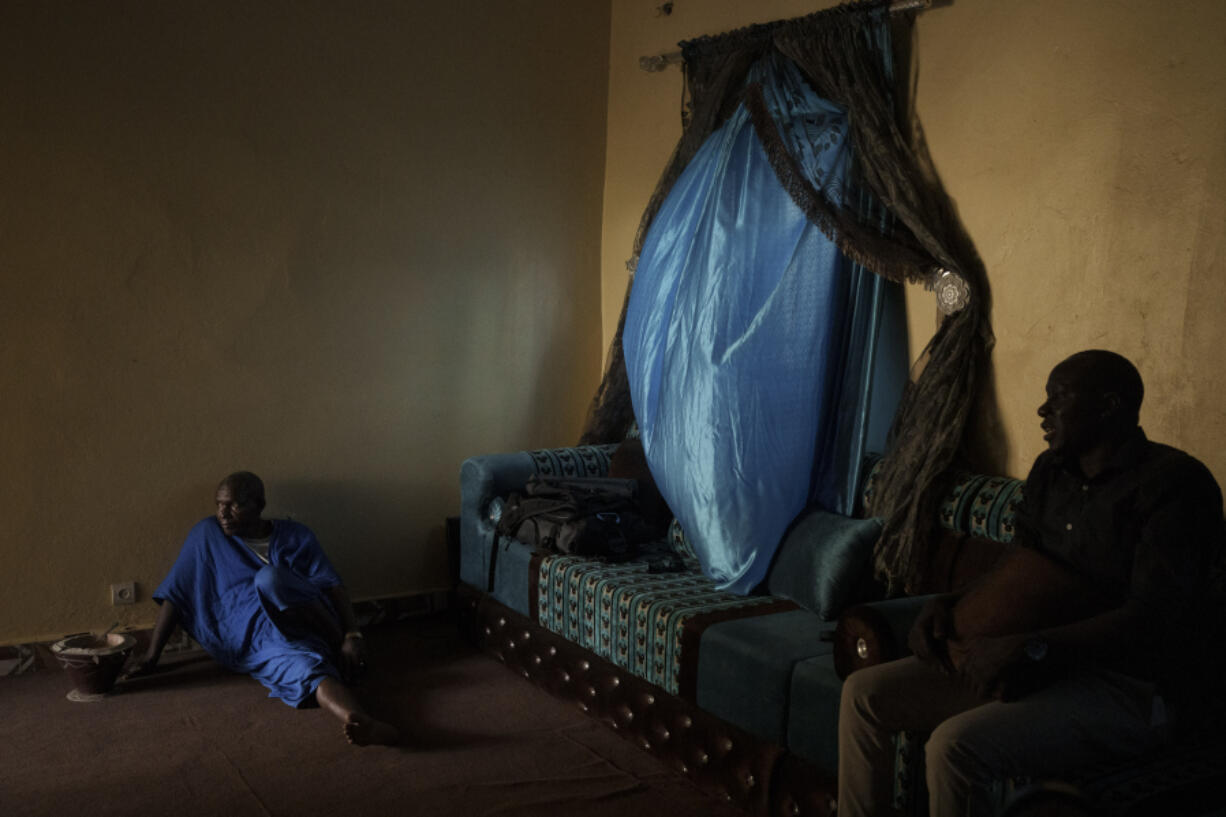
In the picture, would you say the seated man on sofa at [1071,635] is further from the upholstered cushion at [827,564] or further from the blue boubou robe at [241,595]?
the blue boubou robe at [241,595]

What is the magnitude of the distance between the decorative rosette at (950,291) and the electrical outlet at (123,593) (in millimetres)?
2847

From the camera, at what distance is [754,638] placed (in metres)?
2.45

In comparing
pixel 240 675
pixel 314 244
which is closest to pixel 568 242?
pixel 314 244

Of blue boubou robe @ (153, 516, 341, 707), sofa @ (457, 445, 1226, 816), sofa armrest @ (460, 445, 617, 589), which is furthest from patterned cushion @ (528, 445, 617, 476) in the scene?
blue boubou robe @ (153, 516, 341, 707)

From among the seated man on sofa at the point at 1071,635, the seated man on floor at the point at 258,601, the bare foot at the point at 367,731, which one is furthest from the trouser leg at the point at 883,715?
the seated man on floor at the point at 258,601

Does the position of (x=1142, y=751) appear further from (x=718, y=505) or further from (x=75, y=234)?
(x=75, y=234)

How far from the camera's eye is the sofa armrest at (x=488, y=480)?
3662 mm

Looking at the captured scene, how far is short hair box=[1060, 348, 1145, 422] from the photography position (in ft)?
6.15

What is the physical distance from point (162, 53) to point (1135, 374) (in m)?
3.17

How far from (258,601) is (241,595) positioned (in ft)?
0.28

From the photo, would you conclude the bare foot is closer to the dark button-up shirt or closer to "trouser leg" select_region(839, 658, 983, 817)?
"trouser leg" select_region(839, 658, 983, 817)

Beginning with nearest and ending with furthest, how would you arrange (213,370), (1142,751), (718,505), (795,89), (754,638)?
1. (1142,751)
2. (754,638)
3. (718,505)
4. (795,89)
5. (213,370)

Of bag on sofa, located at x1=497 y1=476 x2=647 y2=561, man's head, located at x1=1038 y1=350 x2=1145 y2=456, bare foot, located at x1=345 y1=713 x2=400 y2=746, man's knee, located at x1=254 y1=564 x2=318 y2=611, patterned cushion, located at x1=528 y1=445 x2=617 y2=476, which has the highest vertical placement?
man's head, located at x1=1038 y1=350 x2=1145 y2=456

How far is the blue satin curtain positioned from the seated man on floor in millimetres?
1202
